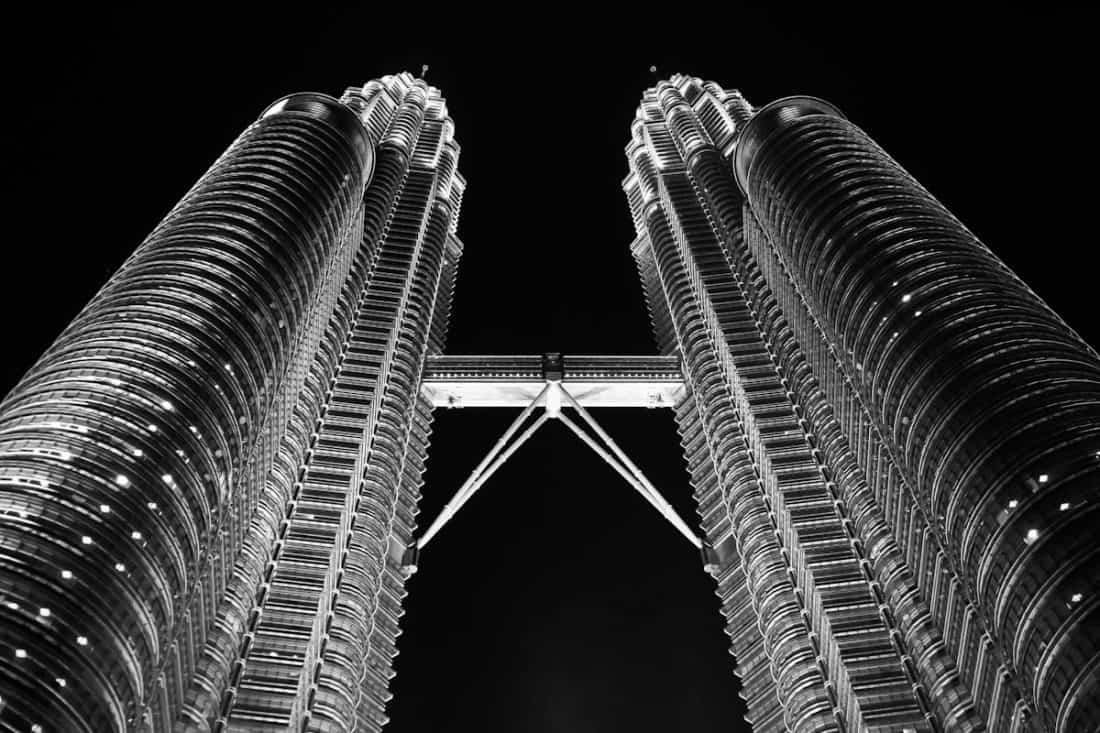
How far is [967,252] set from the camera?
76250 millimetres

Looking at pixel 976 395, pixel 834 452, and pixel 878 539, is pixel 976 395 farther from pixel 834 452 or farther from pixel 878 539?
pixel 834 452

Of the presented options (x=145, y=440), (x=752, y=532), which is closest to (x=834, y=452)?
(x=752, y=532)

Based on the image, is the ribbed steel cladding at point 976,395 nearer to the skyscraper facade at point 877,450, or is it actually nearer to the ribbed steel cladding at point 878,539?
the skyscraper facade at point 877,450

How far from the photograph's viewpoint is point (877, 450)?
78750 millimetres

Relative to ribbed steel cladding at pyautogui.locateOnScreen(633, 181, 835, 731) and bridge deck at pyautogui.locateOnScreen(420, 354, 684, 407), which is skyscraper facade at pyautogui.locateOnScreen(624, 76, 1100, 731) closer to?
ribbed steel cladding at pyautogui.locateOnScreen(633, 181, 835, 731)

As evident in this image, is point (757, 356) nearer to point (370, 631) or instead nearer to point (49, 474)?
point (370, 631)

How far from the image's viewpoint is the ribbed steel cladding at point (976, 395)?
54.8 meters

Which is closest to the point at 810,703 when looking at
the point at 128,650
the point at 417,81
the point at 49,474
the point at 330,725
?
the point at 330,725

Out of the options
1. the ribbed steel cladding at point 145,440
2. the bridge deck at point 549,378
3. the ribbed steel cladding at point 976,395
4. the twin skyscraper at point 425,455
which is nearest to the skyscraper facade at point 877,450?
the ribbed steel cladding at point 976,395

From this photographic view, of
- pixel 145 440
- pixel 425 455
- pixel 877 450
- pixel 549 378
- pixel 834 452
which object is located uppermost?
pixel 549 378

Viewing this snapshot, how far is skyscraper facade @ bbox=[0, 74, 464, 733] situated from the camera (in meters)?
53.9

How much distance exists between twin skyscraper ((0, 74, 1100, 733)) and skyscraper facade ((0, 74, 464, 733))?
0.73 feet

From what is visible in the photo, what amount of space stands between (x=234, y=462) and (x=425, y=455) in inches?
1388

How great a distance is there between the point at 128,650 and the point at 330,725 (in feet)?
68.3
